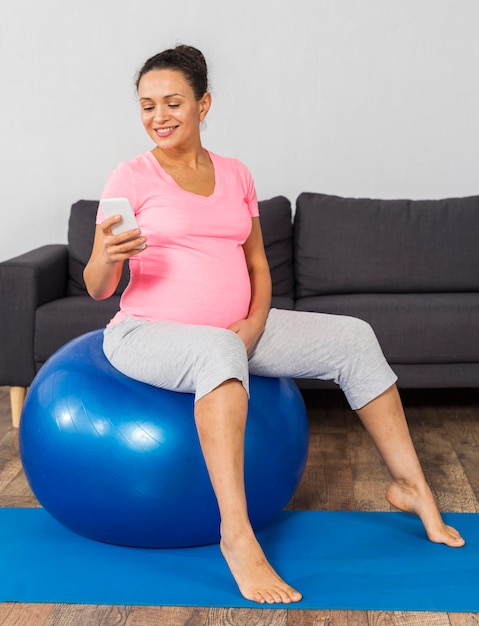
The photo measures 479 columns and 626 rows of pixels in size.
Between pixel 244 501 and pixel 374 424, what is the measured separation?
18.4 inches

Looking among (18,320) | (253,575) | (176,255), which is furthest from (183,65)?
(18,320)

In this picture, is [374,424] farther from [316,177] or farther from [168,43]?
[168,43]

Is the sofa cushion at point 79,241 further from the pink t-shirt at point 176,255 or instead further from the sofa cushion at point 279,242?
the pink t-shirt at point 176,255

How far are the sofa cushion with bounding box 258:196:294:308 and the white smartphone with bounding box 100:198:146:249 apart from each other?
167cm

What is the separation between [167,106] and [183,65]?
0.37 ft

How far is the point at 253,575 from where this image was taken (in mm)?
1912

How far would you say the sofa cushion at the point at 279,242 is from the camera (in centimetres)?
365

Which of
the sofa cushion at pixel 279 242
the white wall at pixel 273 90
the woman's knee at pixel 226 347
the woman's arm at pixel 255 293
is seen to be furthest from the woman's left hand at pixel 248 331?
the white wall at pixel 273 90

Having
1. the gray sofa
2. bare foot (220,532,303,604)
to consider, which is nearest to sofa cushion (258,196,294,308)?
the gray sofa

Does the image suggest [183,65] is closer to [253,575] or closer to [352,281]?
[253,575]

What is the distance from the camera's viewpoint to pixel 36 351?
329 cm

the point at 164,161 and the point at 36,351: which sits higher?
the point at 164,161

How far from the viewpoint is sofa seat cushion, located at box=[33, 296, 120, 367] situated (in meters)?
3.26

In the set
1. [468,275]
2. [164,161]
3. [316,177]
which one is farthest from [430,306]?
[164,161]
